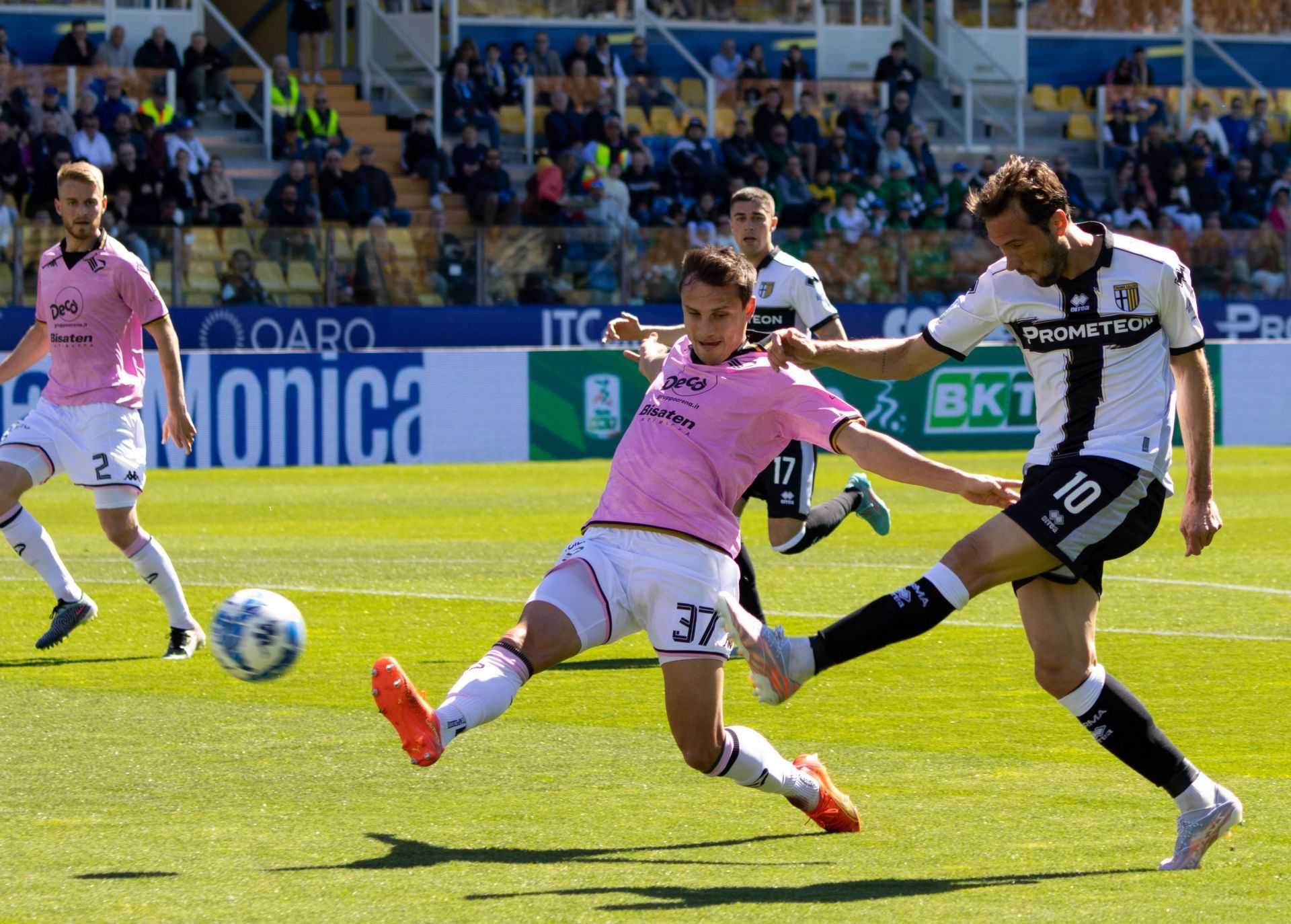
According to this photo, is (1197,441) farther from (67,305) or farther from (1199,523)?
(67,305)

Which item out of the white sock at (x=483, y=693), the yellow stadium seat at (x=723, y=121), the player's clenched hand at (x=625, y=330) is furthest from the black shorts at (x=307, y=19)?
the white sock at (x=483, y=693)

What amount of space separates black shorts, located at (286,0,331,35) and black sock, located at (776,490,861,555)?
813 inches

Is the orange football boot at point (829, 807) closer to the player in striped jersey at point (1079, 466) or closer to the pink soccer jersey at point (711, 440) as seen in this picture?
the player in striped jersey at point (1079, 466)

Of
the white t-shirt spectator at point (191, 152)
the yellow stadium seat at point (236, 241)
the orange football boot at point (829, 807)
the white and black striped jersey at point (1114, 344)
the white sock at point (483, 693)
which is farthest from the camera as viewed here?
the white t-shirt spectator at point (191, 152)

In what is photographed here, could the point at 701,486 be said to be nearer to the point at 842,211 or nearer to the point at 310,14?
the point at 842,211

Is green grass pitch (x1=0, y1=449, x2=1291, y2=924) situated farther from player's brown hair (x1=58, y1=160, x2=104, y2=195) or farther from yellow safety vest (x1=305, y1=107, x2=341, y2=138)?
yellow safety vest (x1=305, y1=107, x2=341, y2=138)

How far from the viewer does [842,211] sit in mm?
26312

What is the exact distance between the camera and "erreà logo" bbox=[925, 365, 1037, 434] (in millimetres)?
22469

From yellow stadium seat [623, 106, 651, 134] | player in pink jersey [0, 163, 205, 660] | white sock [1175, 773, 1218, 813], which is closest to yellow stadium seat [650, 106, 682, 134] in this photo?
yellow stadium seat [623, 106, 651, 134]

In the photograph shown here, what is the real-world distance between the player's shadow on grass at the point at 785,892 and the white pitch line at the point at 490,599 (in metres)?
4.85

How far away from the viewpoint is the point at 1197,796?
523cm

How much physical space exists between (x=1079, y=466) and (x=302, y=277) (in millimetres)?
17153

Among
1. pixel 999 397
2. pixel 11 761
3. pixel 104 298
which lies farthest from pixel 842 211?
pixel 11 761

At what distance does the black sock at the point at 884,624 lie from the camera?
534cm
